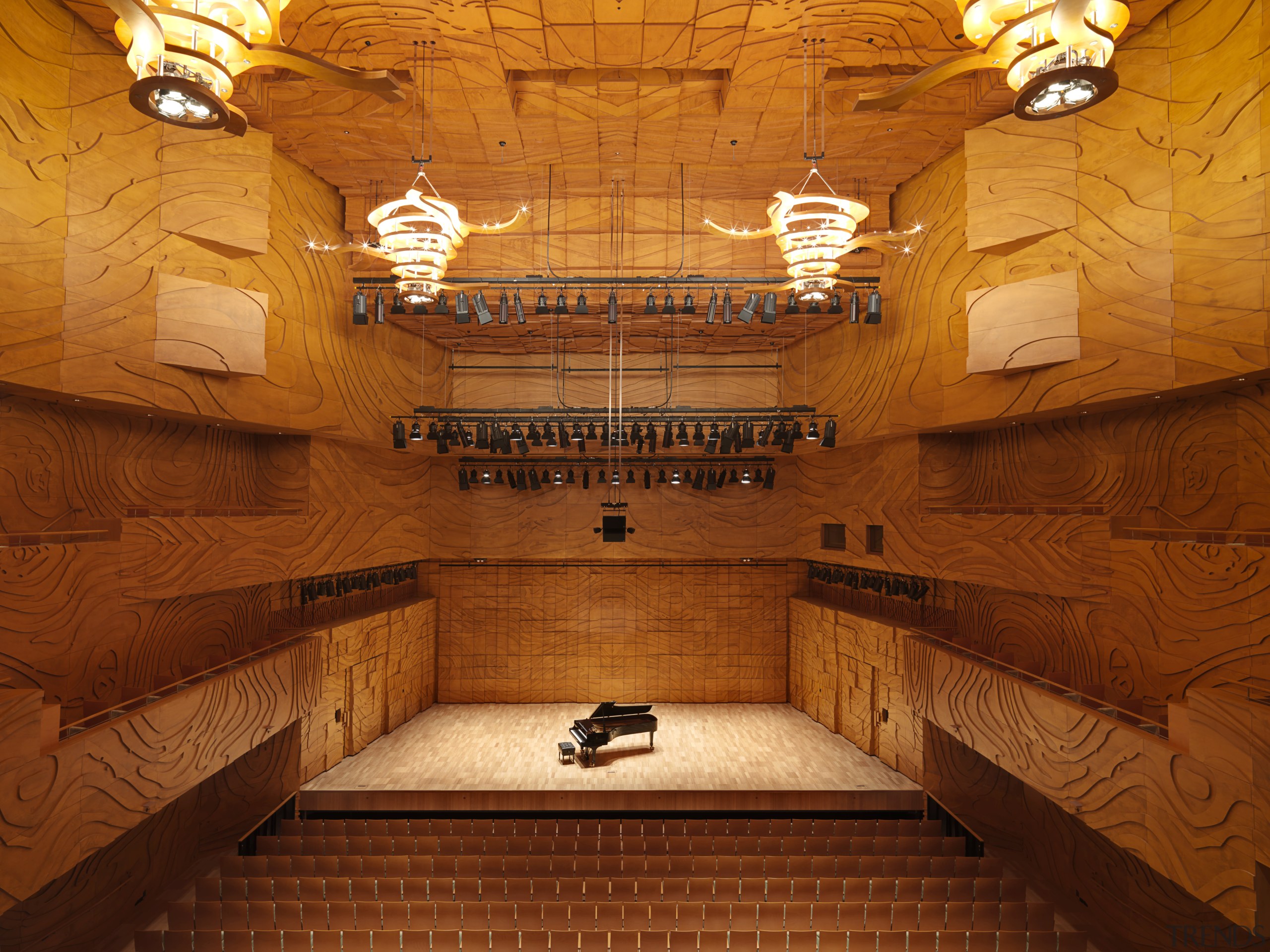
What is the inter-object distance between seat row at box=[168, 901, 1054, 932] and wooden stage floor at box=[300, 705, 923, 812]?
2431 millimetres

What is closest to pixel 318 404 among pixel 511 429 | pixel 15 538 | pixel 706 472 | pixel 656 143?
pixel 511 429

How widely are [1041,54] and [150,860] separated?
1017 centimetres

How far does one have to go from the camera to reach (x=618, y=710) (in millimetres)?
9617

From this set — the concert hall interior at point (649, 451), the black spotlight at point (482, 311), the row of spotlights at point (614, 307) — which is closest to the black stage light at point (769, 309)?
the row of spotlights at point (614, 307)

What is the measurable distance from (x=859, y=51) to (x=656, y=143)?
7.82 feet

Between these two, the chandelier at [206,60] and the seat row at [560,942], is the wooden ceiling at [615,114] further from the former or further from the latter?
the seat row at [560,942]

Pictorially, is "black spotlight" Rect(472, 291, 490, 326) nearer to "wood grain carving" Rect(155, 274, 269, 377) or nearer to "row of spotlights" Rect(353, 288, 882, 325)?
"row of spotlights" Rect(353, 288, 882, 325)

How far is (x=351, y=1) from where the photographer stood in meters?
5.40

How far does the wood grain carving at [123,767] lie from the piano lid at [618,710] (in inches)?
161

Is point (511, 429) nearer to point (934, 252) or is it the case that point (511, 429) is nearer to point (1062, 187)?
point (934, 252)

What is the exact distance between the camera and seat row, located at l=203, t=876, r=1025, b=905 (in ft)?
18.9

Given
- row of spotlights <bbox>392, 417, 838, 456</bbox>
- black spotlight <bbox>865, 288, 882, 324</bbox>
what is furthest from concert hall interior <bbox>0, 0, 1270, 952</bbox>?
black spotlight <bbox>865, 288, 882, 324</bbox>

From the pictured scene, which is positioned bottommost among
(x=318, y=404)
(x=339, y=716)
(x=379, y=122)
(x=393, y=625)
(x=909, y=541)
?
(x=339, y=716)

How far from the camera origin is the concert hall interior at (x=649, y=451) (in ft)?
16.4
